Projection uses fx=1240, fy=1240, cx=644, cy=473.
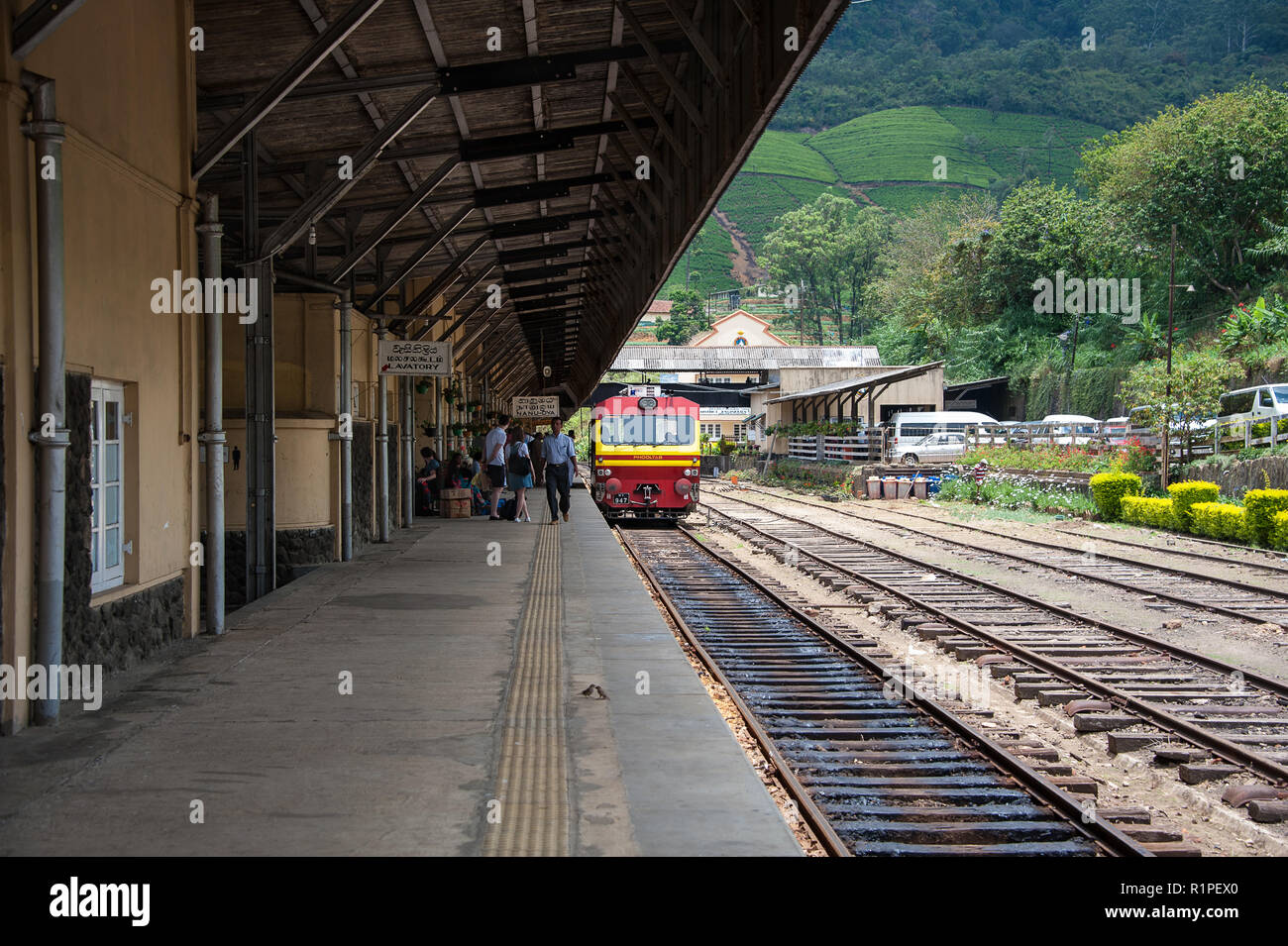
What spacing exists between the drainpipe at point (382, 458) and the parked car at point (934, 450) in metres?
24.4

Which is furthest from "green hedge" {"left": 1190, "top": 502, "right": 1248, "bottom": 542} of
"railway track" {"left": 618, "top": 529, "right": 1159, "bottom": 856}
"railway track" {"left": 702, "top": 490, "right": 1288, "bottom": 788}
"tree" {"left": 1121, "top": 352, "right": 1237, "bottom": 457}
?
"railway track" {"left": 618, "top": 529, "right": 1159, "bottom": 856}

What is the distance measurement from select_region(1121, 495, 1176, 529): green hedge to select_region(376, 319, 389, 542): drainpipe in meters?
14.6

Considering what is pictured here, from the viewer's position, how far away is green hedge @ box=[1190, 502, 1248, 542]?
20.4m

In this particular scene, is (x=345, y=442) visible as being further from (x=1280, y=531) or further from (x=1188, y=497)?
(x=1188, y=497)

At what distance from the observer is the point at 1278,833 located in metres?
6.41

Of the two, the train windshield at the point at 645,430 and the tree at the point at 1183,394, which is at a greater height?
the tree at the point at 1183,394

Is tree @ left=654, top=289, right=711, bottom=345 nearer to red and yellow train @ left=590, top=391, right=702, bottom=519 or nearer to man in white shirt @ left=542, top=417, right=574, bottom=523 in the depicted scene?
red and yellow train @ left=590, top=391, right=702, bottom=519

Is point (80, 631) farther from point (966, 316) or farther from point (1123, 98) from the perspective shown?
point (1123, 98)

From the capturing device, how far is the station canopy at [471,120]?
9234mm

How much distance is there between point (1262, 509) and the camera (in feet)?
64.4

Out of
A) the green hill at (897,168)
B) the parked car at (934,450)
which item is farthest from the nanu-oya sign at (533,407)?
the green hill at (897,168)

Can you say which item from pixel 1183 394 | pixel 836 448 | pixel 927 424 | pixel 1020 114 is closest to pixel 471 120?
pixel 1183 394

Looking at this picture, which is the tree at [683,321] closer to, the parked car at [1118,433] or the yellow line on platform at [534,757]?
the parked car at [1118,433]
